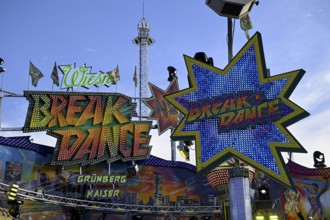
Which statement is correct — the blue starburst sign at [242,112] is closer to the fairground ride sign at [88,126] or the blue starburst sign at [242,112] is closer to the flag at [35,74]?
the fairground ride sign at [88,126]

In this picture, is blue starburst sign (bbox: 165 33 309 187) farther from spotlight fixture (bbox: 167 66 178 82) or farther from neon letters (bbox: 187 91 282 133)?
spotlight fixture (bbox: 167 66 178 82)

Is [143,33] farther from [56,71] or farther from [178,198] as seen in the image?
[178,198]

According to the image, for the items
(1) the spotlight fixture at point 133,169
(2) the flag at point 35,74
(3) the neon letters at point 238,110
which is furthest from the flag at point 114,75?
(3) the neon letters at point 238,110

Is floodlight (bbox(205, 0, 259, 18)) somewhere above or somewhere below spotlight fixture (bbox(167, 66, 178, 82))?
below

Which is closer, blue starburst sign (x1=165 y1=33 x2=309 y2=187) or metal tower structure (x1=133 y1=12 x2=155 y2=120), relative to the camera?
blue starburst sign (x1=165 y1=33 x2=309 y2=187)

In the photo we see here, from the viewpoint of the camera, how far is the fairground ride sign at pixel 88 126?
33062mm

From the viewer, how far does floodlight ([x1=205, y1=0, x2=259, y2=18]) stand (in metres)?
19.0

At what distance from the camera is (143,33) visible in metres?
52.0

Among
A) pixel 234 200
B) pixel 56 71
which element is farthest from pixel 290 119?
pixel 56 71

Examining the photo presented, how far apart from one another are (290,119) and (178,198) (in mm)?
19398

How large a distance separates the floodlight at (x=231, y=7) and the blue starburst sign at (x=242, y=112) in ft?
4.87

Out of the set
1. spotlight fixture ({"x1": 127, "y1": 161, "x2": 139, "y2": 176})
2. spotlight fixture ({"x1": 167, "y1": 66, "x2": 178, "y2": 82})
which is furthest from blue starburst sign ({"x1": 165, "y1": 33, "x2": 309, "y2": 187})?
spotlight fixture ({"x1": 167, "y1": 66, "x2": 178, "y2": 82})

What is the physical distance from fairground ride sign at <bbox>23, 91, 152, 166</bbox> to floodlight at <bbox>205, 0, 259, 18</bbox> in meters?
17.6

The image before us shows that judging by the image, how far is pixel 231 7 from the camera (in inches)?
754
